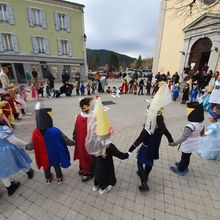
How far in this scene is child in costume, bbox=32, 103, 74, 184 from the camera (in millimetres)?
2148

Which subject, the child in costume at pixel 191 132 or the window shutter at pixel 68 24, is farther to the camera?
the window shutter at pixel 68 24

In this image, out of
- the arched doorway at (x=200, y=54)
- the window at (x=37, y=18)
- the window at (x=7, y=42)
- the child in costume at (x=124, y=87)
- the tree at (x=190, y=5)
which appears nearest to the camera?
the tree at (x=190, y=5)

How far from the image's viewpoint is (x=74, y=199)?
2.38 meters

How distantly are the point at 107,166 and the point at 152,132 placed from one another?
0.95 metres

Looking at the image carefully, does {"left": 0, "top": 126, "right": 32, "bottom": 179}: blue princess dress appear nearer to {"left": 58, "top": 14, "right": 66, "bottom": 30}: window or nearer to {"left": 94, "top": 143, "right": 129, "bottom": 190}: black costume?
{"left": 94, "top": 143, "right": 129, "bottom": 190}: black costume

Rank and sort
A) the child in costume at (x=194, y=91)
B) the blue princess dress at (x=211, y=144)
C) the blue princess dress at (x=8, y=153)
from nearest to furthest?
the blue princess dress at (x=8, y=153), the blue princess dress at (x=211, y=144), the child in costume at (x=194, y=91)

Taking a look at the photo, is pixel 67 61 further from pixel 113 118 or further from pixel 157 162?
pixel 157 162

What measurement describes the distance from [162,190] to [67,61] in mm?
20364

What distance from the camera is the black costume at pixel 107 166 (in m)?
2.14

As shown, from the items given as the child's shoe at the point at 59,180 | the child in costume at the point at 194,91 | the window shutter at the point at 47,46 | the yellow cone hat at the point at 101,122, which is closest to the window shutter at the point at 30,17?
the window shutter at the point at 47,46

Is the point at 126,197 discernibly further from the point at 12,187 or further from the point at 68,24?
the point at 68,24

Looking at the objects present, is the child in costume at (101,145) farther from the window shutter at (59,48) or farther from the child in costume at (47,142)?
the window shutter at (59,48)

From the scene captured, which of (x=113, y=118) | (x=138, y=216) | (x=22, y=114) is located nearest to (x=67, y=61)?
(x=22, y=114)

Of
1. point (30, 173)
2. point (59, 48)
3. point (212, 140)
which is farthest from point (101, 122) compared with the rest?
point (59, 48)
